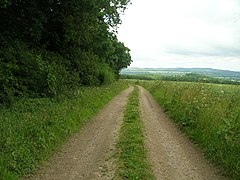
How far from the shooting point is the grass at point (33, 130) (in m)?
7.68

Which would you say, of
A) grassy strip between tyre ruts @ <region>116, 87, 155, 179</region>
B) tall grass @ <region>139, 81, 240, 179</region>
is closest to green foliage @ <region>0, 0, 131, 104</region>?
grassy strip between tyre ruts @ <region>116, 87, 155, 179</region>

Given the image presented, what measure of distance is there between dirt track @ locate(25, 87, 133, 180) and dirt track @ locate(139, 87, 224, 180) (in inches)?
51.0

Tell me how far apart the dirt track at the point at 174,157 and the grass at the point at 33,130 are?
10.2ft

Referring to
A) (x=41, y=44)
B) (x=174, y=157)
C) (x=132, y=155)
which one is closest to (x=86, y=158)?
(x=132, y=155)

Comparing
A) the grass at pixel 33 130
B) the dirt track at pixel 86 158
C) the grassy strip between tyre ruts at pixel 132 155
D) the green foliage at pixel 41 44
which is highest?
the green foliage at pixel 41 44

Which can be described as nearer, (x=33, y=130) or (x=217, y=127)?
(x=33, y=130)

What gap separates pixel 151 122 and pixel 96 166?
7.28m

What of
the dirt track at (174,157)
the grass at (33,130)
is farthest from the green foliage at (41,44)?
the dirt track at (174,157)

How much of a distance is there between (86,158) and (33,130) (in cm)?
217

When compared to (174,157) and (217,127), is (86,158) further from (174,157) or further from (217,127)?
(217,127)

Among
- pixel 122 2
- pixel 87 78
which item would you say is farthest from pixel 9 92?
pixel 122 2

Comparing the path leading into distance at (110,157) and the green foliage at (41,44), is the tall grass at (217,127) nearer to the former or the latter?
the path leading into distance at (110,157)

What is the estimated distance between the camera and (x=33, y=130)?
981 centimetres

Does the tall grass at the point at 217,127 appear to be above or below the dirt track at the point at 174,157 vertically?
above
